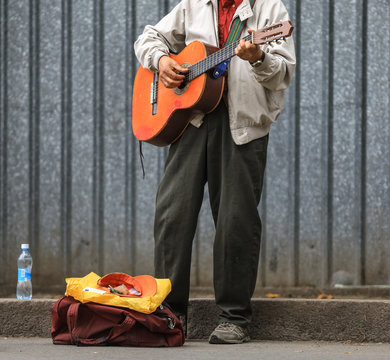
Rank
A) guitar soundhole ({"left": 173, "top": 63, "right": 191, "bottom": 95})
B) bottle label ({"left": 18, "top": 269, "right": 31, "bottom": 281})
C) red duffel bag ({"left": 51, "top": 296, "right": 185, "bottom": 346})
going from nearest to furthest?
red duffel bag ({"left": 51, "top": 296, "right": 185, "bottom": 346}) < guitar soundhole ({"left": 173, "top": 63, "right": 191, "bottom": 95}) < bottle label ({"left": 18, "top": 269, "right": 31, "bottom": 281})

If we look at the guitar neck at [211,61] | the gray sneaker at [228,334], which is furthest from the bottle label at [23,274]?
the guitar neck at [211,61]

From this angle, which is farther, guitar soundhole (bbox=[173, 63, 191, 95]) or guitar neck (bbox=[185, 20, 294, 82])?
guitar soundhole (bbox=[173, 63, 191, 95])

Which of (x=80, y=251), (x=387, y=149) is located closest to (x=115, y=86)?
(x=80, y=251)

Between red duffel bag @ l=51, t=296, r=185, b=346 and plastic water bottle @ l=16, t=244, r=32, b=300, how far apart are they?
1411 millimetres

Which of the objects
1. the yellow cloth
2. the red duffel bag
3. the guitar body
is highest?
the guitar body

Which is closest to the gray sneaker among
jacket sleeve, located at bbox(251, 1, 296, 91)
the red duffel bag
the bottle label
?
the red duffel bag

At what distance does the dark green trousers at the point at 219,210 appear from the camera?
3.38m

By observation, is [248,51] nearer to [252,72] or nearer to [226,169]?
[252,72]

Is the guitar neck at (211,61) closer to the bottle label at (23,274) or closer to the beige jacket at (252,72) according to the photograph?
the beige jacket at (252,72)

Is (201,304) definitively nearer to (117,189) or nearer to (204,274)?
(204,274)

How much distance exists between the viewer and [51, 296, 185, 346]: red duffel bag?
3150 mm

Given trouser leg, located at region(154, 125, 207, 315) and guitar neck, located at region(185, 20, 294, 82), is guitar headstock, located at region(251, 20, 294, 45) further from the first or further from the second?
trouser leg, located at region(154, 125, 207, 315)

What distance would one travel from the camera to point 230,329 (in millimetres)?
3348

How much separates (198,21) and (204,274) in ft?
6.66
